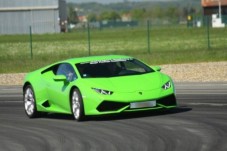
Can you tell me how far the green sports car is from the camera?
15.4 m

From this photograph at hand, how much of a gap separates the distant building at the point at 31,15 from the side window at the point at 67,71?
70863 millimetres

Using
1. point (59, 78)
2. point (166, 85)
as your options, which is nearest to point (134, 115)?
point (166, 85)

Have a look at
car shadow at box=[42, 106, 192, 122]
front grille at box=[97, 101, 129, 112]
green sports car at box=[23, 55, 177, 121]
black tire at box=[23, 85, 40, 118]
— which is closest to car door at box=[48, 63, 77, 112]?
green sports car at box=[23, 55, 177, 121]

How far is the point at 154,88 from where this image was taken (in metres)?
15.5

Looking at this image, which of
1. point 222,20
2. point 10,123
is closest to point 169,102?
point 10,123

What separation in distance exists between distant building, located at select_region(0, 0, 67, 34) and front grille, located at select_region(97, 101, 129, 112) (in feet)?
239

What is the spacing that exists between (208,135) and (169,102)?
3.28 m

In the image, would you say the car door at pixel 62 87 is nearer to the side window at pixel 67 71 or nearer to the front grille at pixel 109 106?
the side window at pixel 67 71

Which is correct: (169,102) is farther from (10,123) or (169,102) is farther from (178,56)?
(178,56)

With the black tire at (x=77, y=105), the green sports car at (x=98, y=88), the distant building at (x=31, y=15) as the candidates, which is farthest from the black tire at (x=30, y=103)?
the distant building at (x=31, y=15)

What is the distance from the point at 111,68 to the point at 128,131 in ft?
10.5

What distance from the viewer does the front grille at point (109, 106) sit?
15383 millimetres

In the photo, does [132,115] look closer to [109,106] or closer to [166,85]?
[109,106]

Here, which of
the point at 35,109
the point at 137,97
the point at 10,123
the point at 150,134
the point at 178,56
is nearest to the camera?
the point at 150,134
